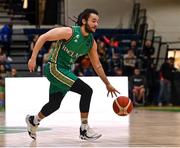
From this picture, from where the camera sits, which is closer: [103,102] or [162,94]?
[103,102]

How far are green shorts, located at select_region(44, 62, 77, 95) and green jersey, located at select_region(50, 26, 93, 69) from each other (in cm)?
8

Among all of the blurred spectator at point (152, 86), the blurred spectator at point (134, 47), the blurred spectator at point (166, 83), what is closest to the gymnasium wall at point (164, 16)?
the blurred spectator at point (134, 47)

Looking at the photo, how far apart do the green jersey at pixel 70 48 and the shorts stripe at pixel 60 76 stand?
8 cm

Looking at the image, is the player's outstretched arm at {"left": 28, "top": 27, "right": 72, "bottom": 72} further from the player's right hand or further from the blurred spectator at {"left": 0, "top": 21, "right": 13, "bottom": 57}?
the blurred spectator at {"left": 0, "top": 21, "right": 13, "bottom": 57}

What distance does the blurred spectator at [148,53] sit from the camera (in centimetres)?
2336

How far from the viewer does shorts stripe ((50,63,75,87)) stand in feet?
26.9

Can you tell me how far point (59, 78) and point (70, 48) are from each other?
17.7 inches

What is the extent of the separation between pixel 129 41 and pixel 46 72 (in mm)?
17209

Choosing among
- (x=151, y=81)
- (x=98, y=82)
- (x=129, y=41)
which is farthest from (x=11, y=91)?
(x=129, y=41)

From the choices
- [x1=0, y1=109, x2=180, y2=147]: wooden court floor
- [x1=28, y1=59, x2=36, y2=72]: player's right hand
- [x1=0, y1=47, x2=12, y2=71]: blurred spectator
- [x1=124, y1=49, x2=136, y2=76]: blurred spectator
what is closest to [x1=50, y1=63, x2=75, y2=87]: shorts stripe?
[x1=28, y1=59, x2=36, y2=72]: player's right hand

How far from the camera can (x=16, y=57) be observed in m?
24.8

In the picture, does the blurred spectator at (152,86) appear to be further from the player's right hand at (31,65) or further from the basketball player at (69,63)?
the player's right hand at (31,65)

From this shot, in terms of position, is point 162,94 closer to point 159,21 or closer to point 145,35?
point 145,35

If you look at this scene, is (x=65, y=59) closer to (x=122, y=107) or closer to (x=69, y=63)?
(x=69, y=63)
